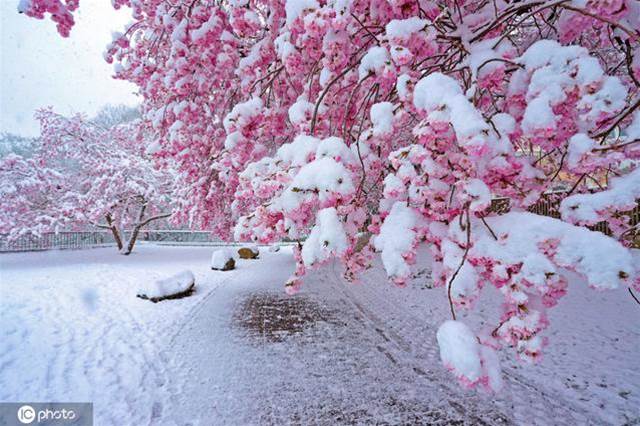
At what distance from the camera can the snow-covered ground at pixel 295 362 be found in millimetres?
3383

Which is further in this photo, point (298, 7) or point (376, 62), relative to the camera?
point (298, 7)

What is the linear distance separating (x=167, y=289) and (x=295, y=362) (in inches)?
207

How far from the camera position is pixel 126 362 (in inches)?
187

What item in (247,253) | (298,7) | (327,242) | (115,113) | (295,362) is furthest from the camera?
(115,113)

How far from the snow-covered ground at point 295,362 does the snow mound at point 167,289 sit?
372mm

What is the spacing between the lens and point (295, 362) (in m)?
4.58

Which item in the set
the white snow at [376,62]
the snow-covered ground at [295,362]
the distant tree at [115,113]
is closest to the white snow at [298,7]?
the white snow at [376,62]

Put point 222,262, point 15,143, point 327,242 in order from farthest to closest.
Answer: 1. point 15,143
2. point 222,262
3. point 327,242

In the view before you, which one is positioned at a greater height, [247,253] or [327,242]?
[327,242]

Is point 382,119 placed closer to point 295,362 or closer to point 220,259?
point 295,362

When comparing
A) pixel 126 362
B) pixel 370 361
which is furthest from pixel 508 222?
pixel 126 362

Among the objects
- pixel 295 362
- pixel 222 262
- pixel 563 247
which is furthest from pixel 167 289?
pixel 563 247

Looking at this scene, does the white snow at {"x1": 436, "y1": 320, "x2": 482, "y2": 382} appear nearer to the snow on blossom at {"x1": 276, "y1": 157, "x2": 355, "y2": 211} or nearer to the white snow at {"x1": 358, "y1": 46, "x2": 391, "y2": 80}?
the snow on blossom at {"x1": 276, "y1": 157, "x2": 355, "y2": 211}

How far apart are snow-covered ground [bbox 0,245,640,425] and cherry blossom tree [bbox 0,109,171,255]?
272 inches
